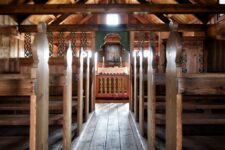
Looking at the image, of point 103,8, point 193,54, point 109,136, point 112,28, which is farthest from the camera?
point 112,28

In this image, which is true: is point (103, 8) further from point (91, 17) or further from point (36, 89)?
point (91, 17)

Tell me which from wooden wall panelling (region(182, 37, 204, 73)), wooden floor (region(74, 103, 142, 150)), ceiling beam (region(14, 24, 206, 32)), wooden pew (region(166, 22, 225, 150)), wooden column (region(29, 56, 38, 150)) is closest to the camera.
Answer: wooden pew (region(166, 22, 225, 150))

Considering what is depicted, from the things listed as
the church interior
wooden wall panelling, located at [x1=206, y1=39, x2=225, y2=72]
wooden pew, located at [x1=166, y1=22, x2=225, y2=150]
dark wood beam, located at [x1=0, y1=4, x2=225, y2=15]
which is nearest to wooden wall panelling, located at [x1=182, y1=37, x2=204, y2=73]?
the church interior

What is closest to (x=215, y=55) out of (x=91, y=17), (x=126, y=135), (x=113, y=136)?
(x=126, y=135)

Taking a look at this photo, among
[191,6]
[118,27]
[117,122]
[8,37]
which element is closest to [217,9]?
[191,6]

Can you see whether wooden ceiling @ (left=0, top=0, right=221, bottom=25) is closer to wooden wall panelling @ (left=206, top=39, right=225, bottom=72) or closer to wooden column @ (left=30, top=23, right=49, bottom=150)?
wooden wall panelling @ (left=206, top=39, right=225, bottom=72)

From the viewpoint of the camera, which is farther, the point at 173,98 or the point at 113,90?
the point at 113,90

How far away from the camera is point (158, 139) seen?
3617mm

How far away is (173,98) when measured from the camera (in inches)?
86.3

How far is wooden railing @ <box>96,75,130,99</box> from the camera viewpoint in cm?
1005

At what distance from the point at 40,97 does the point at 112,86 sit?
26.2 ft

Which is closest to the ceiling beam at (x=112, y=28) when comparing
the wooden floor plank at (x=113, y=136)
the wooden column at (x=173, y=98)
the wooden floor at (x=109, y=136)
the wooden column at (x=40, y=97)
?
the wooden floor at (x=109, y=136)

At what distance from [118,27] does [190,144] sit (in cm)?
661

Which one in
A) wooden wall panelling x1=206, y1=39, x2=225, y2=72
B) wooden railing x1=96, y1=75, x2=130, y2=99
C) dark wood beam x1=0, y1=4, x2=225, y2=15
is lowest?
wooden railing x1=96, y1=75, x2=130, y2=99
